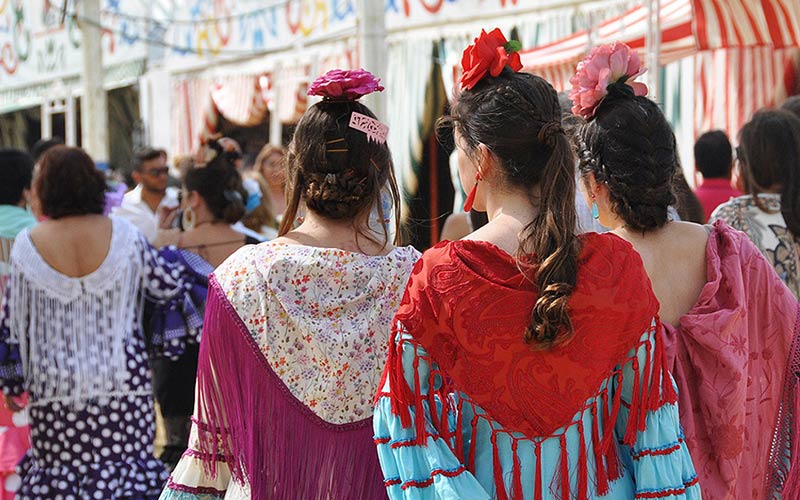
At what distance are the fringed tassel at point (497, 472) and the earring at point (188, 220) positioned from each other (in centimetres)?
293

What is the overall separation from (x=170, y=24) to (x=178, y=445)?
1051cm

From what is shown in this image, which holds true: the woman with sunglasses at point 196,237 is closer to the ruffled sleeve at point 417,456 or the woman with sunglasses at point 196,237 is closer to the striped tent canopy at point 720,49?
the ruffled sleeve at point 417,456

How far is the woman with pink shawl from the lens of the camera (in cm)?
255

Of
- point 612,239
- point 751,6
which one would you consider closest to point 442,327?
point 612,239

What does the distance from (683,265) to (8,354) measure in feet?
8.16

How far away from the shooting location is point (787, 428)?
2.77 metres

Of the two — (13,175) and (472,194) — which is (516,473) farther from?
(13,175)

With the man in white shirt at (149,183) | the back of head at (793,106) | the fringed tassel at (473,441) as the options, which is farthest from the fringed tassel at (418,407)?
the man in white shirt at (149,183)

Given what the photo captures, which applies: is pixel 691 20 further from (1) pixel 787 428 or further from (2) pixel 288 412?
(2) pixel 288 412

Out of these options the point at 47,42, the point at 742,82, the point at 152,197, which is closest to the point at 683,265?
the point at 742,82

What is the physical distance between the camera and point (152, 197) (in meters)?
7.34

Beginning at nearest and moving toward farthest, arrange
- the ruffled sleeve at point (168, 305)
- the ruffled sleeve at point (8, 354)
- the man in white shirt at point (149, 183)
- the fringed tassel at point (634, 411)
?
the fringed tassel at point (634, 411), the ruffled sleeve at point (8, 354), the ruffled sleeve at point (168, 305), the man in white shirt at point (149, 183)

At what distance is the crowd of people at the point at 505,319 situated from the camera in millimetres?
2080

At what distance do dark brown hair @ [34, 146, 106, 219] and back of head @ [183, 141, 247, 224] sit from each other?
72 centimetres
